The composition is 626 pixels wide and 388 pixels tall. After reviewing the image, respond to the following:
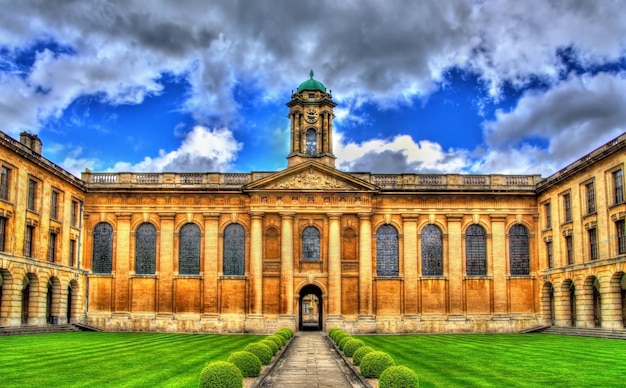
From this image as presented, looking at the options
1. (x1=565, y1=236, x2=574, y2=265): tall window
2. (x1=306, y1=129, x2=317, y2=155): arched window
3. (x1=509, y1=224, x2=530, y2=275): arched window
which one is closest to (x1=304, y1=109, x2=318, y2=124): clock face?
(x1=306, y1=129, x2=317, y2=155): arched window

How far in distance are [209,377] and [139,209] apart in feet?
131

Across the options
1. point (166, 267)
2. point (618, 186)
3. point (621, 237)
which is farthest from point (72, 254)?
point (618, 186)

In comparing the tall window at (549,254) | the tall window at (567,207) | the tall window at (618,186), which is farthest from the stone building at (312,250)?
the tall window at (618,186)

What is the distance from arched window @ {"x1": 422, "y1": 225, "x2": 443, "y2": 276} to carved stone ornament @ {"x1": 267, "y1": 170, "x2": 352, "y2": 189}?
7.68m

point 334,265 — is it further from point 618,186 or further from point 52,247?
point 618,186

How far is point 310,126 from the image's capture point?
56.7 metres

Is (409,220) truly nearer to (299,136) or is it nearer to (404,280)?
(404,280)

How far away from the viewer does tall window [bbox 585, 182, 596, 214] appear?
4339 cm

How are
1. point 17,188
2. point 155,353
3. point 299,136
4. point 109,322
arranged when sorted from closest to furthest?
point 155,353, point 17,188, point 109,322, point 299,136

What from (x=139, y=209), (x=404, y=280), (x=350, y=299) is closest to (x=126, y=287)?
(x=139, y=209)

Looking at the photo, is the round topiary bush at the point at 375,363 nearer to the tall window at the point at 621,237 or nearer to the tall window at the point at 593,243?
the tall window at the point at 621,237

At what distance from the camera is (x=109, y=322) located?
51.8 metres

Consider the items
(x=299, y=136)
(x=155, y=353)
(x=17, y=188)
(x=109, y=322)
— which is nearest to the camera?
(x=155, y=353)

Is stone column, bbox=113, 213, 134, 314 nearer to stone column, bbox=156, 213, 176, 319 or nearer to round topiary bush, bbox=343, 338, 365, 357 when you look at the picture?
stone column, bbox=156, 213, 176, 319
